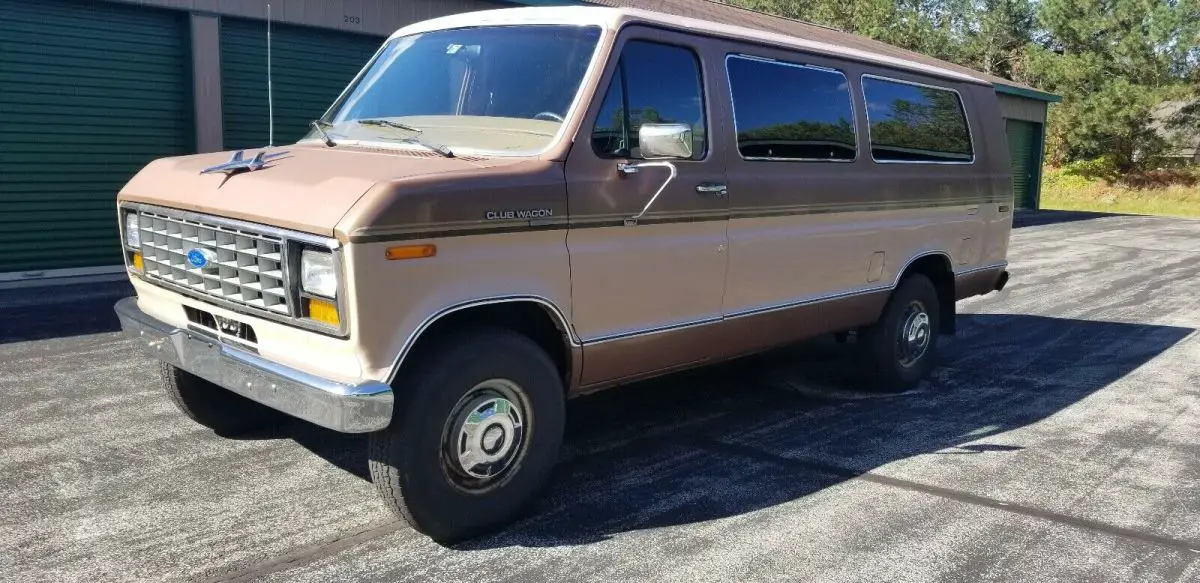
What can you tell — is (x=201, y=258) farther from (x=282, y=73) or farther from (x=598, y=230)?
(x=282, y=73)

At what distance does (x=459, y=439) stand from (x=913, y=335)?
4036 millimetres

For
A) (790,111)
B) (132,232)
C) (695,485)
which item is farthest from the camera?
(790,111)

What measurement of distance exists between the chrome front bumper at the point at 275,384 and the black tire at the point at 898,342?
3.97 m

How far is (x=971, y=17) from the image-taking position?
5131 cm

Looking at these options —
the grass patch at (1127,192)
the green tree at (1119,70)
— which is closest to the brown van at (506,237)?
the grass patch at (1127,192)

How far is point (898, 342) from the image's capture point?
21.9 feet

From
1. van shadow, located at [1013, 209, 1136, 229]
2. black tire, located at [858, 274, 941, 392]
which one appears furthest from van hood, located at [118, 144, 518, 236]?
van shadow, located at [1013, 209, 1136, 229]

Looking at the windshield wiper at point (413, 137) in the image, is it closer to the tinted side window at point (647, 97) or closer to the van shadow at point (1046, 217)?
the tinted side window at point (647, 97)

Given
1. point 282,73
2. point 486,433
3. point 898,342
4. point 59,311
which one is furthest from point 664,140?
point 282,73

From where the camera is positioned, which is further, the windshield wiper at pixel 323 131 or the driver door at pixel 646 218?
the windshield wiper at pixel 323 131

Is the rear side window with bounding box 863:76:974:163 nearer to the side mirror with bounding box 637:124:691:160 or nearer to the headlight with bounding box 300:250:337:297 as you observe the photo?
the side mirror with bounding box 637:124:691:160

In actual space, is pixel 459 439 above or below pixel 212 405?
above

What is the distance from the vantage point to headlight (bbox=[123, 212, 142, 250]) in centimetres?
455

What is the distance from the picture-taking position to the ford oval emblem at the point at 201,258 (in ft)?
13.2
